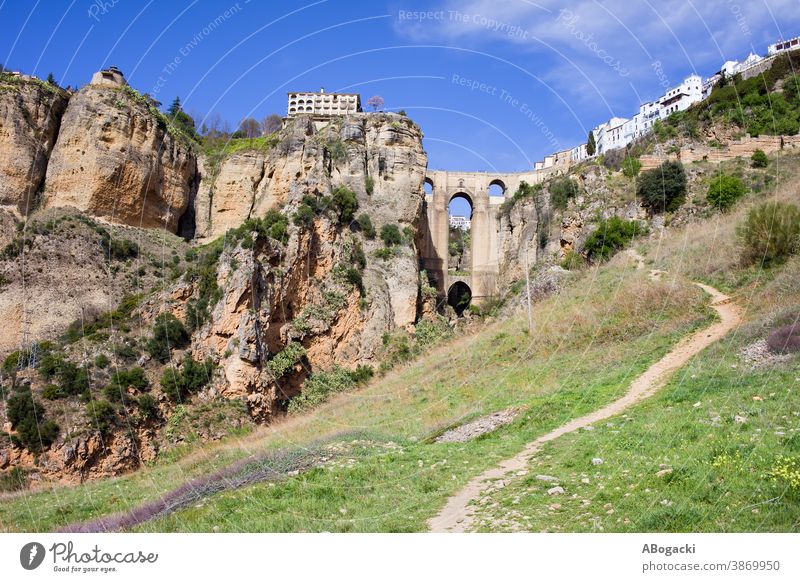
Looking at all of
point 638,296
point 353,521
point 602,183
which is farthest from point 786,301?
point 602,183

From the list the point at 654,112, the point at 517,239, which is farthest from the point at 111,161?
the point at 654,112

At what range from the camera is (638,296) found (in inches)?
788

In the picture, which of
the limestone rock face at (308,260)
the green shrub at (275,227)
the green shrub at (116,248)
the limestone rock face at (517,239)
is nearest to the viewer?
the limestone rock face at (308,260)

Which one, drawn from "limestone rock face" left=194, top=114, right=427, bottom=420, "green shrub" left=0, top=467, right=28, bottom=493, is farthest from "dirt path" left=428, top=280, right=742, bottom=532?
"green shrub" left=0, top=467, right=28, bottom=493

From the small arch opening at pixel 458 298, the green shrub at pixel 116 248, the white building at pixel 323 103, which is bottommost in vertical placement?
the small arch opening at pixel 458 298

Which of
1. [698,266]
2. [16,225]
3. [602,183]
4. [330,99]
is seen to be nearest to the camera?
[698,266]

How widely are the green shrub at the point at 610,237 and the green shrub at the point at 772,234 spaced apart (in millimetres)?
13204

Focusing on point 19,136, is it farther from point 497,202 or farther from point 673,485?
point 673,485

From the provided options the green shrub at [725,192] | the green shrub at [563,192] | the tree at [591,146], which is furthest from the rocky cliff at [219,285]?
the tree at [591,146]

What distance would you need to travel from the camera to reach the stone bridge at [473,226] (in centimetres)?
4247

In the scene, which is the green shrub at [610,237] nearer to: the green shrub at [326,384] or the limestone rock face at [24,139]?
the green shrub at [326,384]

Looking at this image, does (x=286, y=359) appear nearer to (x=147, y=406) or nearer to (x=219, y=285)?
(x=219, y=285)

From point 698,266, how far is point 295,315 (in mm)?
18001

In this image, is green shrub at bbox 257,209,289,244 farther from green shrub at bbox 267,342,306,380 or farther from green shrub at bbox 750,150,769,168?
green shrub at bbox 750,150,769,168
